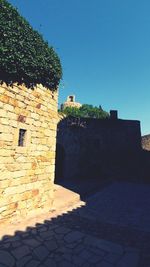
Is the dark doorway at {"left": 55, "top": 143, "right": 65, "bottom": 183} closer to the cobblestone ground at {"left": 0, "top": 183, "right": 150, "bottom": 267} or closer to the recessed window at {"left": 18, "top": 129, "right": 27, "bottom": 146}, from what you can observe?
the cobblestone ground at {"left": 0, "top": 183, "right": 150, "bottom": 267}

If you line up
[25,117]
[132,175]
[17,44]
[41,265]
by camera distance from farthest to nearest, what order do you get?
[132,175] → [25,117] → [17,44] → [41,265]

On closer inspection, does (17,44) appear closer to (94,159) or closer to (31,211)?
(31,211)

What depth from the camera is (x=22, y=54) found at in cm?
537

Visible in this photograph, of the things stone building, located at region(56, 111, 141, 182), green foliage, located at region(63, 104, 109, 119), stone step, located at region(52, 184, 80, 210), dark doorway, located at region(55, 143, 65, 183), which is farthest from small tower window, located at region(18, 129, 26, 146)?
green foliage, located at region(63, 104, 109, 119)

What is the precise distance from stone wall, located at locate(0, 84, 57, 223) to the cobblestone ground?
0.73m

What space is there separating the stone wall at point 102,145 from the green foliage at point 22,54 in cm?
828

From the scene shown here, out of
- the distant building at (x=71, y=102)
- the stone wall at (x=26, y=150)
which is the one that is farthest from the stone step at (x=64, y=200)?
the distant building at (x=71, y=102)

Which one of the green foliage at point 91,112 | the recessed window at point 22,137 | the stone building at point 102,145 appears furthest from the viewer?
the green foliage at point 91,112

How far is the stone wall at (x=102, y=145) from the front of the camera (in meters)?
15.2

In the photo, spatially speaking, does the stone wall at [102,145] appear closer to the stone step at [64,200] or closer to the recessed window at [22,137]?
the stone step at [64,200]

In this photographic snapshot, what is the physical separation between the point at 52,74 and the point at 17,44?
1.69 m

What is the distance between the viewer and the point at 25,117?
5.73 metres

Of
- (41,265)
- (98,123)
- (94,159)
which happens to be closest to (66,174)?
(94,159)

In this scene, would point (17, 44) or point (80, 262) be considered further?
point (17, 44)
